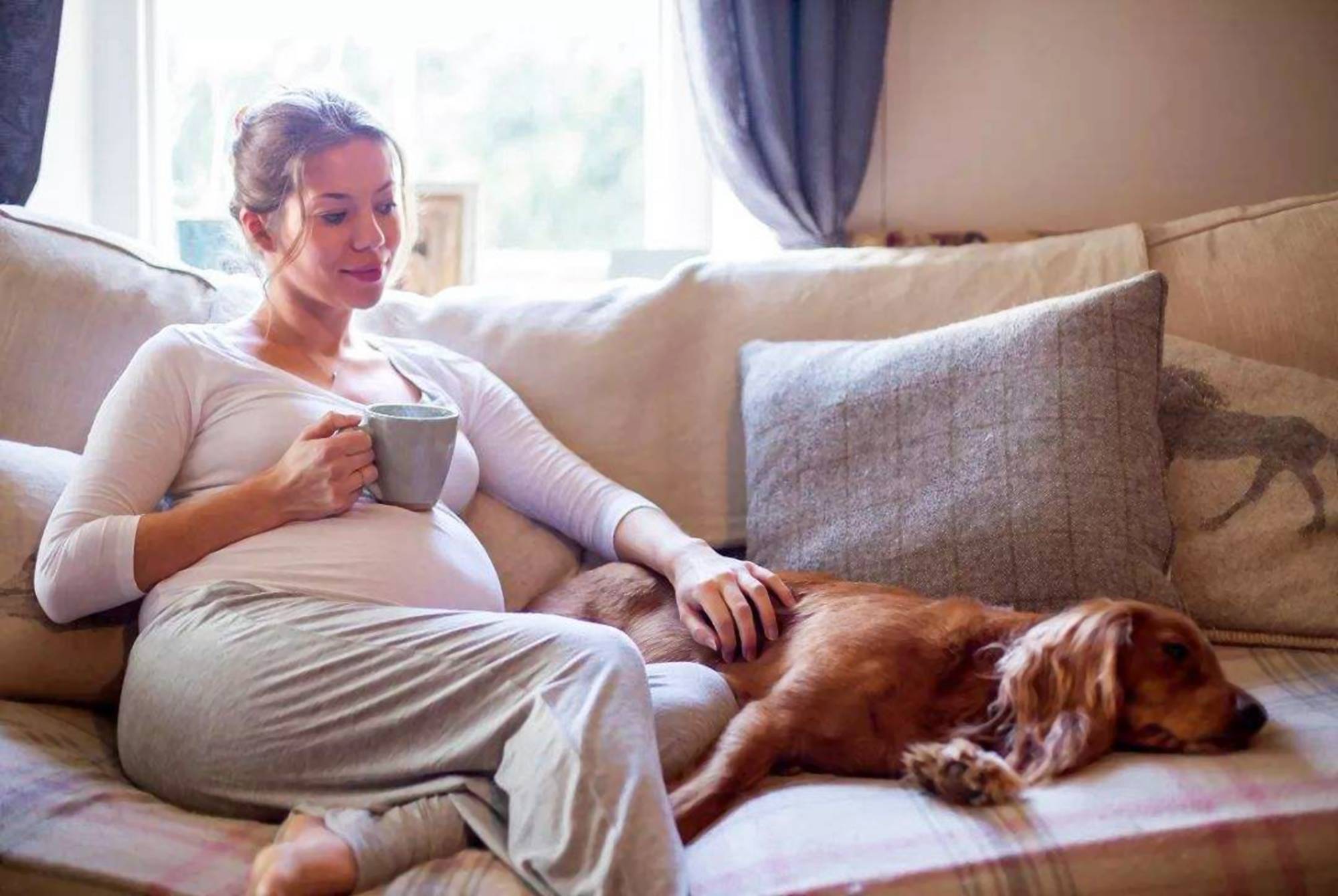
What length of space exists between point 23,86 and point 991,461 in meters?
1.97

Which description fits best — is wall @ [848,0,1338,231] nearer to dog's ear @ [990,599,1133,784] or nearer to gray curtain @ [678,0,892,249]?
gray curtain @ [678,0,892,249]

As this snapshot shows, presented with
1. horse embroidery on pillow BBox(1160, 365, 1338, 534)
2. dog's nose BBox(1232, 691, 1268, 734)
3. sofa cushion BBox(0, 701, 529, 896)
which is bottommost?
sofa cushion BBox(0, 701, 529, 896)

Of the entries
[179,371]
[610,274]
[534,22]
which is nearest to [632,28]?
[534,22]

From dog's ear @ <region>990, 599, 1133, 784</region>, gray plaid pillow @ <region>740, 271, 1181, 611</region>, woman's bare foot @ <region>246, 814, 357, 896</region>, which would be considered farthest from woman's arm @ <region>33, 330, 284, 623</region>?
dog's ear @ <region>990, 599, 1133, 784</region>

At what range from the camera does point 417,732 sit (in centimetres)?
140

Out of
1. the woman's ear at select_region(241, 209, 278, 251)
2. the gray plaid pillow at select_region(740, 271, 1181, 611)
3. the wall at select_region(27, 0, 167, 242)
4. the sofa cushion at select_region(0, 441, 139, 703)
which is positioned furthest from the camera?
→ the wall at select_region(27, 0, 167, 242)

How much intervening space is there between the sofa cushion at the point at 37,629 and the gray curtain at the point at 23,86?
3.38ft

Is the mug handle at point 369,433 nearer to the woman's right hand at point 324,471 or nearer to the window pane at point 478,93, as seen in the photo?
the woman's right hand at point 324,471

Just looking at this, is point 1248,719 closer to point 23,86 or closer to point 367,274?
point 367,274

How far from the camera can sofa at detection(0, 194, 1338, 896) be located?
Result: 4.28 ft

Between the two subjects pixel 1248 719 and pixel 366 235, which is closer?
pixel 1248 719

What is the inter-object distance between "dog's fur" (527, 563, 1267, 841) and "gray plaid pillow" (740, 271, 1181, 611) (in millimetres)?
115

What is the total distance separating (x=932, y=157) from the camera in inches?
112

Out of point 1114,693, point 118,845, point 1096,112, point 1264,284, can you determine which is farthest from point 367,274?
point 1096,112
